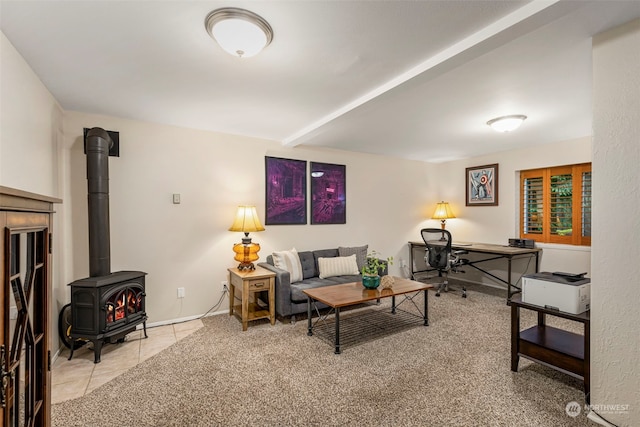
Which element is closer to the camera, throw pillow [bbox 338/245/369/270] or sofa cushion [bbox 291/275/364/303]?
sofa cushion [bbox 291/275/364/303]

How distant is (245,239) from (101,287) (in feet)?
4.84

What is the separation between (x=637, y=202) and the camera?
167cm

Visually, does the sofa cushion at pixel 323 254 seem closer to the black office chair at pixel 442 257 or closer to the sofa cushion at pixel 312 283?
the sofa cushion at pixel 312 283

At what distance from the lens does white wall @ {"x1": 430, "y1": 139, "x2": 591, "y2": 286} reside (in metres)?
4.27

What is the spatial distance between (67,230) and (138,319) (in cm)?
113

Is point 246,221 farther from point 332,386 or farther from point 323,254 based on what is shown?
point 332,386

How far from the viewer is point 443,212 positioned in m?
5.72

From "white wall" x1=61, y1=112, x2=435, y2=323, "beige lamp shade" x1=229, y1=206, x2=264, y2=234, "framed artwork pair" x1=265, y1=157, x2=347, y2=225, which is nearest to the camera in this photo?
"white wall" x1=61, y1=112, x2=435, y2=323

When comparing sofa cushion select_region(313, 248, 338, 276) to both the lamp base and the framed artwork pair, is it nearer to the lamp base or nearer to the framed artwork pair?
the framed artwork pair

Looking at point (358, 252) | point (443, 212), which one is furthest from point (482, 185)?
point (358, 252)

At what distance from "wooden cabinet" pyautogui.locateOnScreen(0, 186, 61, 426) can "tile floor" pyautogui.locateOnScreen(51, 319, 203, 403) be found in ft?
3.86

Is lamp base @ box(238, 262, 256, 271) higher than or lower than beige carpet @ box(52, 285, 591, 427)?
higher

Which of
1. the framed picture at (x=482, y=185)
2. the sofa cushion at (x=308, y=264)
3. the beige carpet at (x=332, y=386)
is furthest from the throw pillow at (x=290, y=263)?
the framed picture at (x=482, y=185)

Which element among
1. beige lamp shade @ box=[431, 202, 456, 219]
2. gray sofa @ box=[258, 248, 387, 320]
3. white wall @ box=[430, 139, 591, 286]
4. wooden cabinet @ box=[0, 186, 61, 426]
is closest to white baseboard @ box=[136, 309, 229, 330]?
gray sofa @ box=[258, 248, 387, 320]
